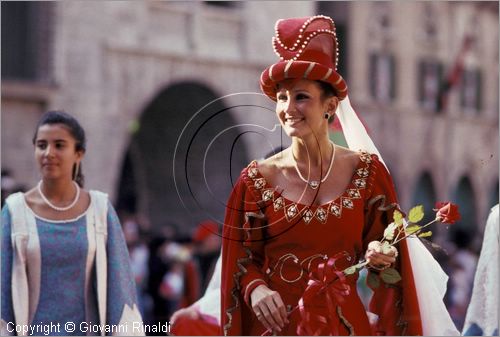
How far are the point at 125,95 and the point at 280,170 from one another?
16.4m

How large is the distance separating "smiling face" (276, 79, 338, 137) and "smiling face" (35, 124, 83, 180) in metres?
1.52

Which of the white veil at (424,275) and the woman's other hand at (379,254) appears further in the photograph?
the white veil at (424,275)

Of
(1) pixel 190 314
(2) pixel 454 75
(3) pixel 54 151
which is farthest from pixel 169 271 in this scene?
(2) pixel 454 75

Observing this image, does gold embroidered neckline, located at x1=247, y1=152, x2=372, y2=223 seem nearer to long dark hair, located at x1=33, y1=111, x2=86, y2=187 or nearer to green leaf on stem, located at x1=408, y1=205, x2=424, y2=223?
green leaf on stem, located at x1=408, y1=205, x2=424, y2=223

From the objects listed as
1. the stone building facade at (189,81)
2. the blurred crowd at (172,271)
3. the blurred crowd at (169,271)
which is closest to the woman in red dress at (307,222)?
the blurred crowd at (172,271)

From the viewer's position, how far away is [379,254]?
4578 mm

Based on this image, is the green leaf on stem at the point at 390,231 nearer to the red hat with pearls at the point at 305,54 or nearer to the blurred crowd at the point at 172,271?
the red hat with pearls at the point at 305,54

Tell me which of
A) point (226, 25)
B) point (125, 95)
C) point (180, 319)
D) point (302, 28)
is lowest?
point (180, 319)

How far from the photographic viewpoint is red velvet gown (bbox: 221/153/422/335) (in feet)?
15.5

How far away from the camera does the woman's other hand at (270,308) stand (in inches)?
181

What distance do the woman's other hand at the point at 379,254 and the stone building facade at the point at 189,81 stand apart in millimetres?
9347

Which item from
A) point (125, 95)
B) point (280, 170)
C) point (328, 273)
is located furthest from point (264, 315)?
point (125, 95)

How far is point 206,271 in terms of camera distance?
12469 mm

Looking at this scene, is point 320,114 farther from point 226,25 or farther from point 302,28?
point 226,25
